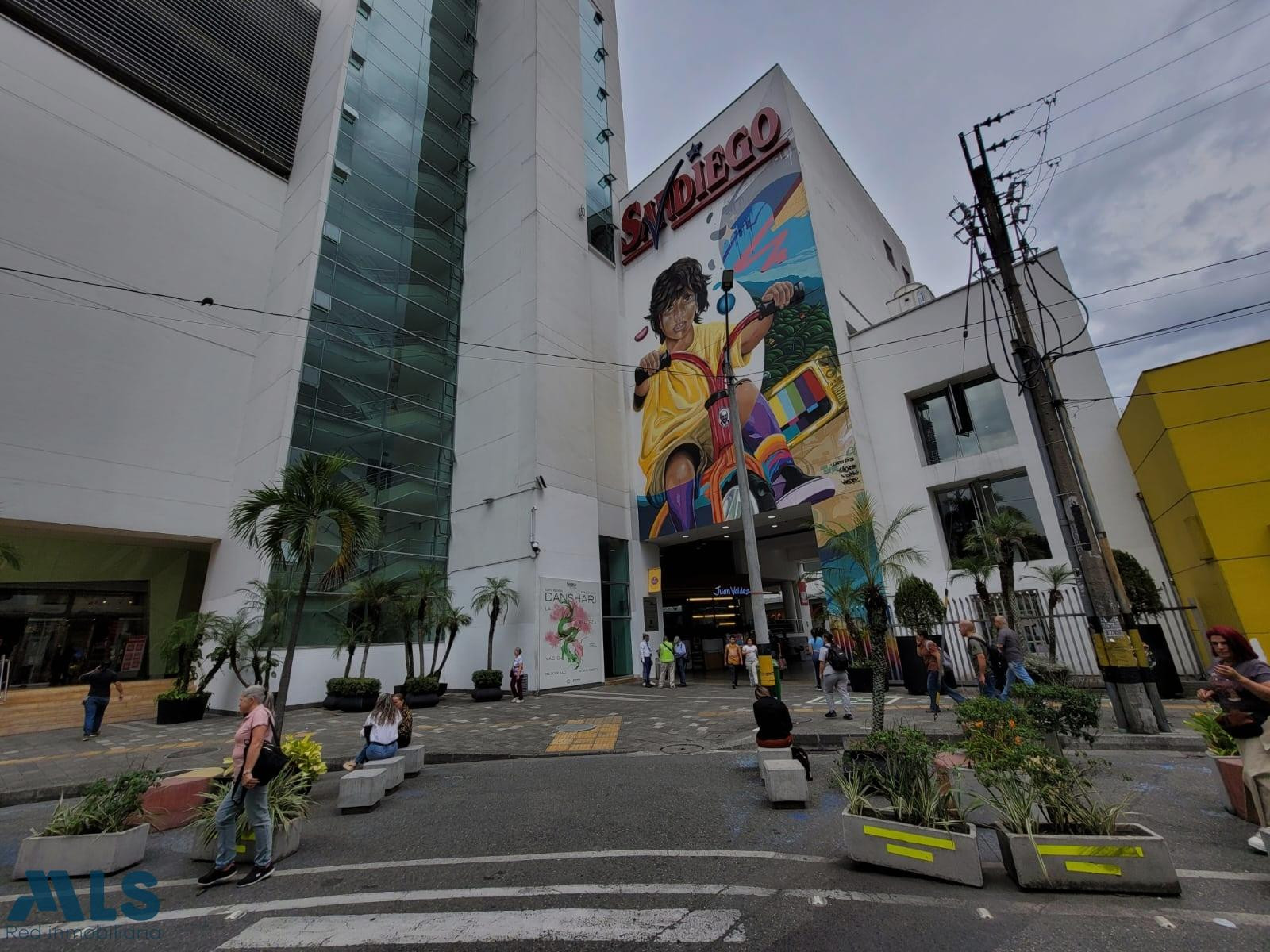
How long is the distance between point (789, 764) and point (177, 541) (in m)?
21.3

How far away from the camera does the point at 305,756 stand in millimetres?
6449

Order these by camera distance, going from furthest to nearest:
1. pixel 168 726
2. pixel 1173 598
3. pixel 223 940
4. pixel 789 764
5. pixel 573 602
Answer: pixel 573 602 < pixel 1173 598 < pixel 168 726 < pixel 789 764 < pixel 223 940

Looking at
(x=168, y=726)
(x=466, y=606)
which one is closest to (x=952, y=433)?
(x=466, y=606)

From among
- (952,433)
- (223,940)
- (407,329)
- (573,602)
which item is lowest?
(223,940)

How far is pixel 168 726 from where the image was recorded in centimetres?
1374

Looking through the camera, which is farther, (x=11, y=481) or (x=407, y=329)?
(x=407, y=329)

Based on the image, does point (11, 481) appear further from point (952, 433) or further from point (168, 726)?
point (952, 433)

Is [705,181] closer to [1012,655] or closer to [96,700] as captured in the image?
[1012,655]

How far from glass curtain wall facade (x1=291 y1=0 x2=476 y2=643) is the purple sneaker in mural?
44.6 feet

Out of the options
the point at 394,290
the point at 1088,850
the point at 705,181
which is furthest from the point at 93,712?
the point at 705,181

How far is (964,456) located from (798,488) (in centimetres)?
563

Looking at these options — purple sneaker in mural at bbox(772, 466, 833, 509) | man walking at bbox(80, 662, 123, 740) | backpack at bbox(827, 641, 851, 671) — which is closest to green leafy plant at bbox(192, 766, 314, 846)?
backpack at bbox(827, 641, 851, 671)

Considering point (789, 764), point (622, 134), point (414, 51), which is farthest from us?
point (622, 134)

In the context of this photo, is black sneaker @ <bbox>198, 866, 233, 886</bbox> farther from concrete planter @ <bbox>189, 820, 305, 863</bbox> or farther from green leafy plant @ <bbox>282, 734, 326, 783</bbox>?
green leafy plant @ <bbox>282, 734, 326, 783</bbox>
